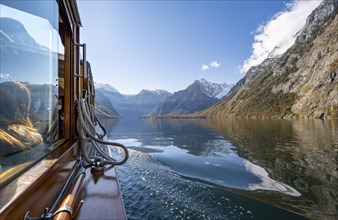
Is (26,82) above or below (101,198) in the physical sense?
above

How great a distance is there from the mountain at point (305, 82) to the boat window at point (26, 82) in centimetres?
8621

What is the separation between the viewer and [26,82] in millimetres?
2609

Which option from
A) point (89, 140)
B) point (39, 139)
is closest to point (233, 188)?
point (89, 140)

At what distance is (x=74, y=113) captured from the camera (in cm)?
420

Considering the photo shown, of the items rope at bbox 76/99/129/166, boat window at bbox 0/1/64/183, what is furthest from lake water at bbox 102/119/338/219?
boat window at bbox 0/1/64/183

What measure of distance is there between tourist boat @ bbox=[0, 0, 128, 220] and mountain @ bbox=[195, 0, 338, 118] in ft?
282

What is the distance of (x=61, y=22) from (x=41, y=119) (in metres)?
2.22

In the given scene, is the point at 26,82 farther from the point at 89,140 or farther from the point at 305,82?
the point at 305,82

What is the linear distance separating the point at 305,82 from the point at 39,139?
12754cm

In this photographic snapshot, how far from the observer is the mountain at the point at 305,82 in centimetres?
8606

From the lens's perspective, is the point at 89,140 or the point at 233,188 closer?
the point at 89,140

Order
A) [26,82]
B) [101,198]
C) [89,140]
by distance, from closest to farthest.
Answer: [101,198]
[26,82]
[89,140]

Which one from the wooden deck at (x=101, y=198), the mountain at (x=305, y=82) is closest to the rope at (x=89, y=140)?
the wooden deck at (x=101, y=198)

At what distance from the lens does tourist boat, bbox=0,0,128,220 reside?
1.77 meters
